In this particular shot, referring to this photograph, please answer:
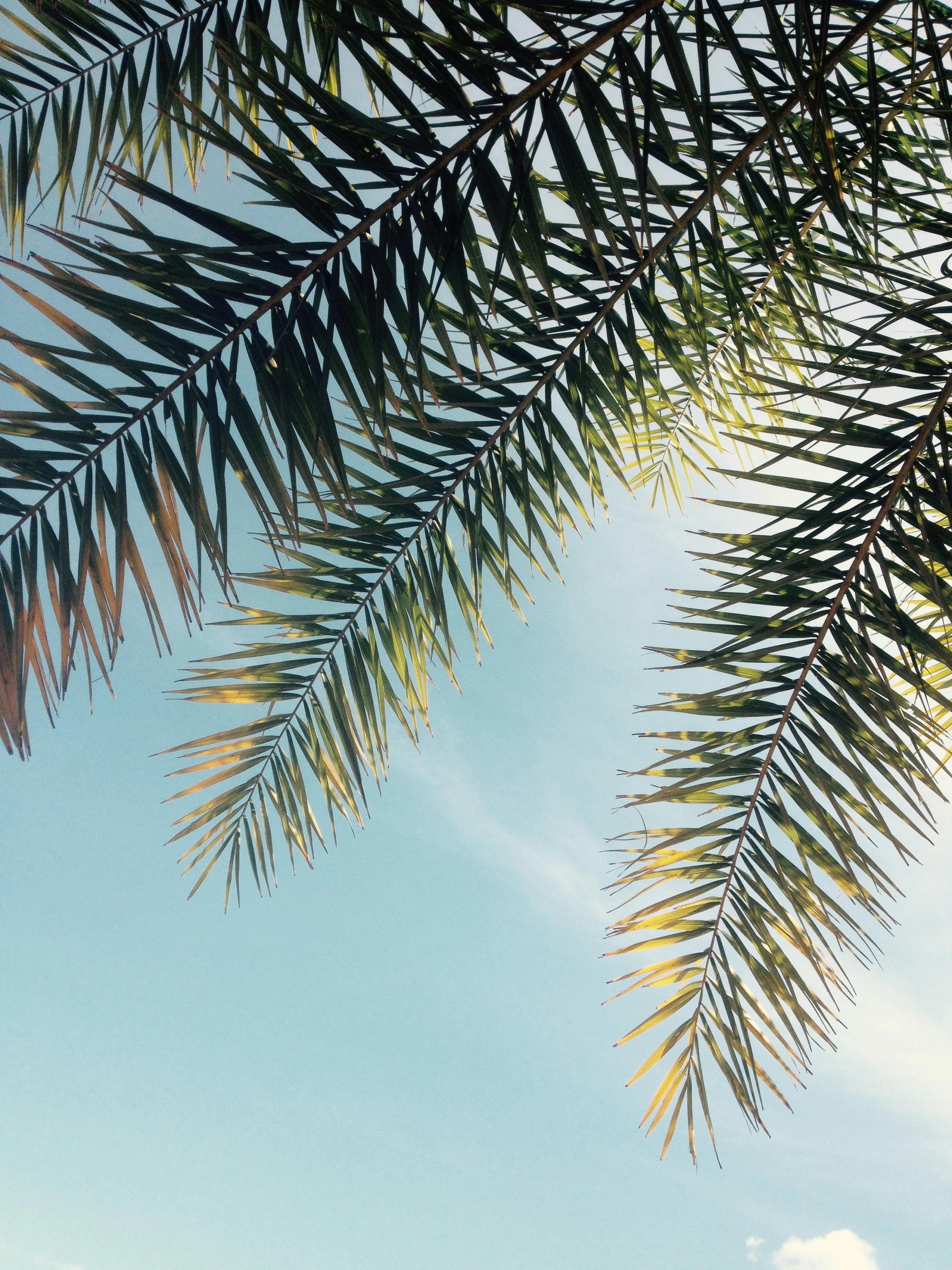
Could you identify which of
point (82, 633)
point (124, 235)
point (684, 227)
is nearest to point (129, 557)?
point (82, 633)

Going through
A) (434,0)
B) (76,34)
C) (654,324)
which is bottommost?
(434,0)

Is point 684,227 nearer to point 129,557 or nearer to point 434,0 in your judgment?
point 434,0

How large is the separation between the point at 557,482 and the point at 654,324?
0.44 metres

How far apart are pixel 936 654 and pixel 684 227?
0.88 m

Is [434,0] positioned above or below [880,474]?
above

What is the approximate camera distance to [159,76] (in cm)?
178

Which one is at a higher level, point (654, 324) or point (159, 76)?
point (159, 76)

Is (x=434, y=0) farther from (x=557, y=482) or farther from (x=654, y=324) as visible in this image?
(x=557, y=482)

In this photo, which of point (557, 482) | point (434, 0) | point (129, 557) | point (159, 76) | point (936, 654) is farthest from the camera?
point (557, 482)

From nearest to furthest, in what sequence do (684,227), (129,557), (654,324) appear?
1. (129,557)
2. (684,227)
3. (654,324)

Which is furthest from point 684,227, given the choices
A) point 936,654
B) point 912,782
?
point 912,782

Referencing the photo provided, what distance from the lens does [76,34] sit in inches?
70.6

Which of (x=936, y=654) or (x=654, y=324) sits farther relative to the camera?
(x=654, y=324)

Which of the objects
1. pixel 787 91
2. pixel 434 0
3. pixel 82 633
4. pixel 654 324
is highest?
pixel 787 91
